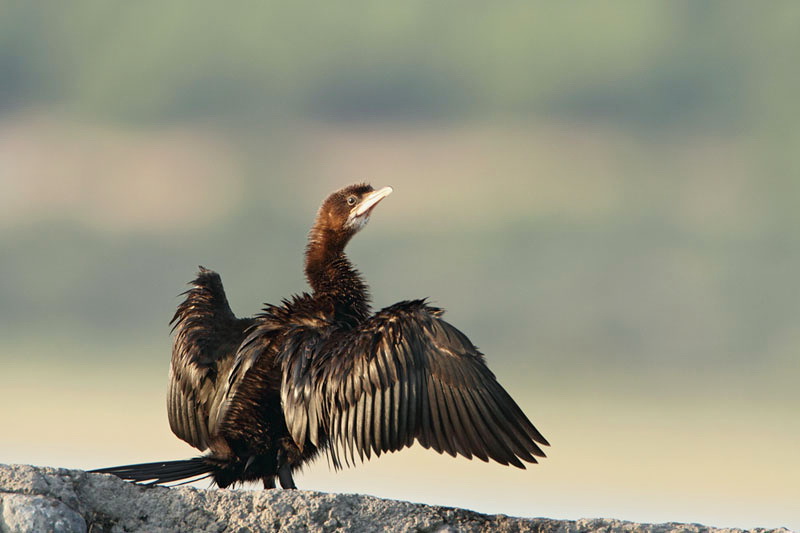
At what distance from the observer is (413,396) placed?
25.1 feet

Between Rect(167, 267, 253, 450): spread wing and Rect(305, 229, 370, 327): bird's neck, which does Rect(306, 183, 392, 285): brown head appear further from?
Rect(167, 267, 253, 450): spread wing

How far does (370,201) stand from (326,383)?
2.52m

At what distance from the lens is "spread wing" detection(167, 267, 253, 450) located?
8.90 m

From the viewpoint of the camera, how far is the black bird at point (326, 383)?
25.0 ft

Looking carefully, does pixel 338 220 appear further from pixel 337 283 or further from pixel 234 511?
pixel 234 511

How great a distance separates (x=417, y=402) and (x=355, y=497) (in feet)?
3.01

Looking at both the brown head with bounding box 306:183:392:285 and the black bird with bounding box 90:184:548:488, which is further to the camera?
the brown head with bounding box 306:183:392:285

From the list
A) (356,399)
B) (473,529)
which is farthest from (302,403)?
(473,529)

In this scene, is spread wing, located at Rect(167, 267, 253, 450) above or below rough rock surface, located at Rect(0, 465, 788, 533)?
above

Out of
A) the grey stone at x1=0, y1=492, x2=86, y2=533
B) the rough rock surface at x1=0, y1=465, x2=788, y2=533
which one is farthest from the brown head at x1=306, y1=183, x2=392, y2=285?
the grey stone at x1=0, y1=492, x2=86, y2=533

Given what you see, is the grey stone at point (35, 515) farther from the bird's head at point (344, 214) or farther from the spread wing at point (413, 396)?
the bird's head at point (344, 214)

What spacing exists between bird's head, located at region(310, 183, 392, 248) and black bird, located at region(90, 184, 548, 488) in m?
0.01

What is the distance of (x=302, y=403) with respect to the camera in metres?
8.12

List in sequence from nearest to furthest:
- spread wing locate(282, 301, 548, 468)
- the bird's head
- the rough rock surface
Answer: the rough rock surface < spread wing locate(282, 301, 548, 468) < the bird's head
